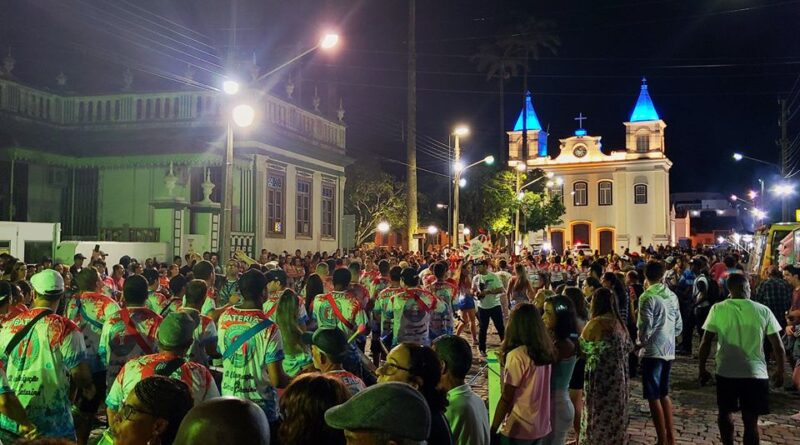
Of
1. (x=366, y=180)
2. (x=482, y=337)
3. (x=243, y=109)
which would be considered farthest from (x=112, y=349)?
(x=366, y=180)

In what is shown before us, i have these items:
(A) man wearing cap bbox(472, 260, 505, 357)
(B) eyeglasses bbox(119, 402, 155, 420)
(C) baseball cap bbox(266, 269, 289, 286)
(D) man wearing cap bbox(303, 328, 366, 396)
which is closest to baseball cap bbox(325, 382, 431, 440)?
(B) eyeglasses bbox(119, 402, 155, 420)

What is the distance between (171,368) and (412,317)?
15.5 ft

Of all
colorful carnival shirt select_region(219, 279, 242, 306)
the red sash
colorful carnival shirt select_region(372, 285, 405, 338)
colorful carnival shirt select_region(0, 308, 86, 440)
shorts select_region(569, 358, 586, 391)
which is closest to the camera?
colorful carnival shirt select_region(0, 308, 86, 440)

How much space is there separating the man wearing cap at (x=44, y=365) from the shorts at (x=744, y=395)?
571cm

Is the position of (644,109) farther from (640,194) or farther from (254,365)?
(254,365)

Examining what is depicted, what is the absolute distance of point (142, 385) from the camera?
8.96 feet

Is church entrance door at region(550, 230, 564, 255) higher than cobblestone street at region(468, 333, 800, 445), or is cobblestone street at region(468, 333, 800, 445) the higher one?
church entrance door at region(550, 230, 564, 255)

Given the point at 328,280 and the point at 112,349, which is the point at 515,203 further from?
the point at 112,349

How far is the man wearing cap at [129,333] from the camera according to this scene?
221 inches

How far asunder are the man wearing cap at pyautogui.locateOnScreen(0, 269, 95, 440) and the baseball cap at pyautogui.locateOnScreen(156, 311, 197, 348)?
123 centimetres

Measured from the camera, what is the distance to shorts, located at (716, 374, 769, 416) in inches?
255

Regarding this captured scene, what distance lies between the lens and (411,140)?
30.8 metres

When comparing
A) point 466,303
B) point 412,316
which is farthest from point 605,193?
point 412,316

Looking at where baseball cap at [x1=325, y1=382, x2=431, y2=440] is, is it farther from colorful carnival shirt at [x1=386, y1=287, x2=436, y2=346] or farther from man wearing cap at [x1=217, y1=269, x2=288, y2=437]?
colorful carnival shirt at [x1=386, y1=287, x2=436, y2=346]
